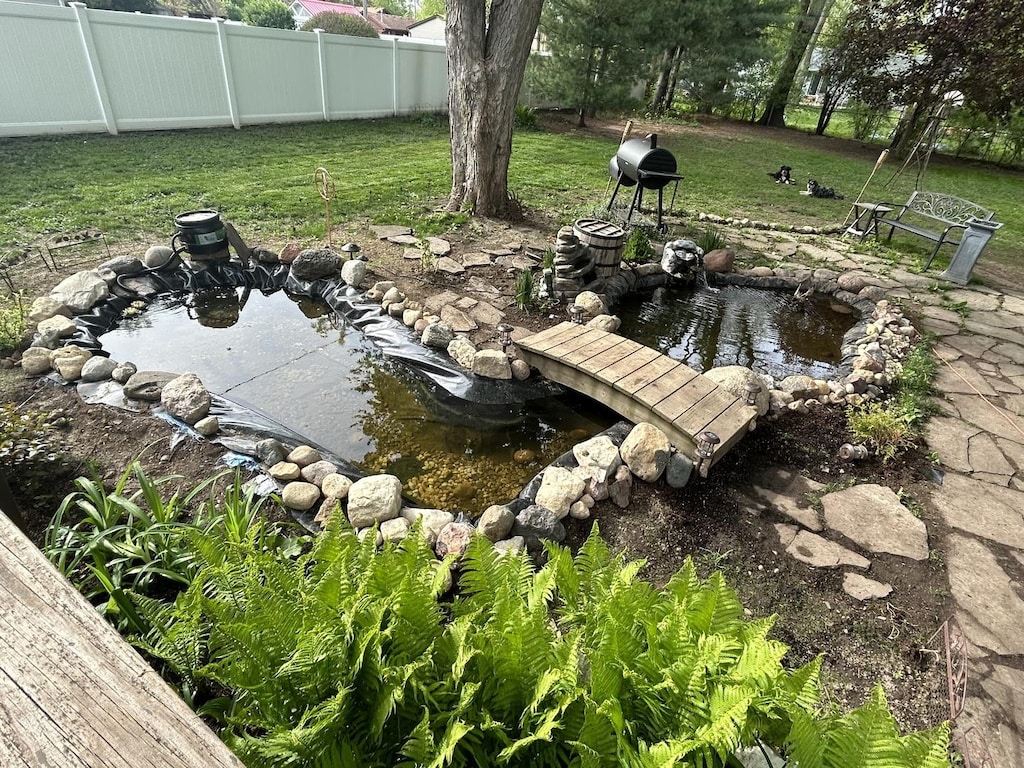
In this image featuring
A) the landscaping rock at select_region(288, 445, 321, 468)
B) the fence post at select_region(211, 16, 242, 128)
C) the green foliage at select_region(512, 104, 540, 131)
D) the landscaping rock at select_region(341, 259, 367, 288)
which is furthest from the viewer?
the green foliage at select_region(512, 104, 540, 131)

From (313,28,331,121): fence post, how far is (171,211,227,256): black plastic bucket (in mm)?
7835

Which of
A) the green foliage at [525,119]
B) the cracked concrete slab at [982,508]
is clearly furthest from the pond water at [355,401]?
the green foliage at [525,119]

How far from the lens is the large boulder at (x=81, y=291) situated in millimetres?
3871

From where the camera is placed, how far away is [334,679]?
1186 mm

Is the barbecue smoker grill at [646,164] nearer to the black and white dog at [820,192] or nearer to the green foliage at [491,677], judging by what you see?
the black and white dog at [820,192]

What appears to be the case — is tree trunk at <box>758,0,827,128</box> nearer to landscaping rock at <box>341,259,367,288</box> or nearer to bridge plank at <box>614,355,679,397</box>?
landscaping rock at <box>341,259,367,288</box>

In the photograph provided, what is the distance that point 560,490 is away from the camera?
8.51 feet

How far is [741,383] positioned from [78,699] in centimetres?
342

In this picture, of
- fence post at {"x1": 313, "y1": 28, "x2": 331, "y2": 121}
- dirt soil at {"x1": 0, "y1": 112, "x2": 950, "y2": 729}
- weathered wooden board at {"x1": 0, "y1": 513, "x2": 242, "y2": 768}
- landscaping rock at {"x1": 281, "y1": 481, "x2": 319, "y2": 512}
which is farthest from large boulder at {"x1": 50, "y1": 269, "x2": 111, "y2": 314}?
fence post at {"x1": 313, "y1": 28, "x2": 331, "y2": 121}

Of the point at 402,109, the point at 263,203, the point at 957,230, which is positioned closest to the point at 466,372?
the point at 263,203

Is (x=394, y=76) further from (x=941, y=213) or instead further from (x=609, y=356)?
(x=609, y=356)

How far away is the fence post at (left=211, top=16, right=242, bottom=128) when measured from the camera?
8.97 meters

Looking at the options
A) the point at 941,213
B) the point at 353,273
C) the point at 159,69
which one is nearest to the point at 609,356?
the point at 353,273

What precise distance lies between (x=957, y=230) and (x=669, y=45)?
9417 mm
